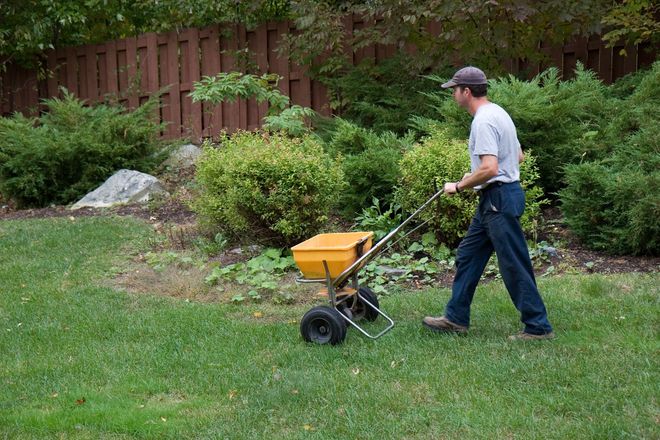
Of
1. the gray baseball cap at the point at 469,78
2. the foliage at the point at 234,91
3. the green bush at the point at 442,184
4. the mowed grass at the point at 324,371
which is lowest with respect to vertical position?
the mowed grass at the point at 324,371

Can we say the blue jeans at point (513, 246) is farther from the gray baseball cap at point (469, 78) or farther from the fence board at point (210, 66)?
the fence board at point (210, 66)

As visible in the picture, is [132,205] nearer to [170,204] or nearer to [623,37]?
[170,204]

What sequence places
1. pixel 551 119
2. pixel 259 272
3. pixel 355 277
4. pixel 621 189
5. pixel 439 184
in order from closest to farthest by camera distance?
1. pixel 355 277
2. pixel 621 189
3. pixel 259 272
4. pixel 439 184
5. pixel 551 119

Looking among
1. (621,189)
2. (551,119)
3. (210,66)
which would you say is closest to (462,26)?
(551,119)

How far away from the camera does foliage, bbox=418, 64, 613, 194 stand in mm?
8766

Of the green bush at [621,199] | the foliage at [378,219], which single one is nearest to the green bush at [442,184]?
the foliage at [378,219]

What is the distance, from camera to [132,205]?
37.1 ft

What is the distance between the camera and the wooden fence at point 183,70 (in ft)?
45.4

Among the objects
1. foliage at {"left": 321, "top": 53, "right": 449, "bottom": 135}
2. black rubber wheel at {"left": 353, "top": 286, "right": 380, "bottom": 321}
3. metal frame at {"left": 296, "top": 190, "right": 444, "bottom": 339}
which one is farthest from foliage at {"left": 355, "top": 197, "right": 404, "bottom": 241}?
metal frame at {"left": 296, "top": 190, "right": 444, "bottom": 339}

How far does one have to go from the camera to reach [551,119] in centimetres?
891

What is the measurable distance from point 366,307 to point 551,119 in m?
3.78

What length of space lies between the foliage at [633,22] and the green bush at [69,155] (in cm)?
666

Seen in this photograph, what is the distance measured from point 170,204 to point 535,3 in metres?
5.29

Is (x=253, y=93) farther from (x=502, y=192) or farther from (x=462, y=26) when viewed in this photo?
(x=502, y=192)
